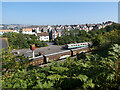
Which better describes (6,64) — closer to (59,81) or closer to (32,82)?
(32,82)

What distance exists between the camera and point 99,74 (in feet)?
7.31

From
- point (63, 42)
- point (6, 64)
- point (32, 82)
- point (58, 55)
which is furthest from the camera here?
point (63, 42)

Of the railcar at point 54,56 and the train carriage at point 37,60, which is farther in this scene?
the railcar at point 54,56

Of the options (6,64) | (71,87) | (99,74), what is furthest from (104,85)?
(6,64)

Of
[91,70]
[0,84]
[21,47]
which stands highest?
[91,70]

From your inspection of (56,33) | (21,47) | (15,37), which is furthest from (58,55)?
(56,33)

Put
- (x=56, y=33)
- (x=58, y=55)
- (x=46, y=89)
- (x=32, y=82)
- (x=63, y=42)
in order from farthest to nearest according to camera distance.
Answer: (x=56, y=33), (x=63, y=42), (x=58, y=55), (x=32, y=82), (x=46, y=89)

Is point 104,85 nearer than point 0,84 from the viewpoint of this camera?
Yes

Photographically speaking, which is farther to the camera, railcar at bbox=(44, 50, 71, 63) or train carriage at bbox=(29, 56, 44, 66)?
railcar at bbox=(44, 50, 71, 63)

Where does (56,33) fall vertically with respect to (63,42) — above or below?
above

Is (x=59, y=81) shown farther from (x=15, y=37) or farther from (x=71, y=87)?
(x=15, y=37)

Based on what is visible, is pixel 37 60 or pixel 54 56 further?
pixel 54 56

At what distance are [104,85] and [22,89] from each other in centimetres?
171

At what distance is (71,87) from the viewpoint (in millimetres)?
2283
